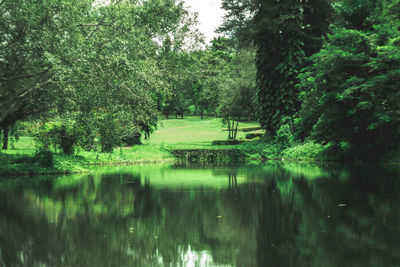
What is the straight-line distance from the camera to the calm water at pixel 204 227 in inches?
180

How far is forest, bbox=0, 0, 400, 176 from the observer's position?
14.4 m

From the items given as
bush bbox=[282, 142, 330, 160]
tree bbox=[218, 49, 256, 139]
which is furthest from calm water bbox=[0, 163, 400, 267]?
tree bbox=[218, 49, 256, 139]

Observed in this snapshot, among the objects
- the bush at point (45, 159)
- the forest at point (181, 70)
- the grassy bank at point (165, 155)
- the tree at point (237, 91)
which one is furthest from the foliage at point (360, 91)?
the bush at point (45, 159)

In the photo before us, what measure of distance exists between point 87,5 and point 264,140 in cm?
1869

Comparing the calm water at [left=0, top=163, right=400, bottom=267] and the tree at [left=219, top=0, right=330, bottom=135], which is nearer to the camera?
the calm water at [left=0, top=163, right=400, bottom=267]

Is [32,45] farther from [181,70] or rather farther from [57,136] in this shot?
[181,70]

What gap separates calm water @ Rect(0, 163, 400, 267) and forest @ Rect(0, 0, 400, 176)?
21.0 ft

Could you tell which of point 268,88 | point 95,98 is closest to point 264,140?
point 268,88

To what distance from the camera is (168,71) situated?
91.4 feet

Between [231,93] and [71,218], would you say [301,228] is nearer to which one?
[71,218]

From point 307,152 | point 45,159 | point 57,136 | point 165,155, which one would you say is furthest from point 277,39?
point 45,159

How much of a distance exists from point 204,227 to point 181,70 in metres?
23.6

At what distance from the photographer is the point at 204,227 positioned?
20.4 feet

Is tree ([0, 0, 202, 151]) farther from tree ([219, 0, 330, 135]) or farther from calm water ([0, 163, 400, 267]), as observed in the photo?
tree ([219, 0, 330, 135])
